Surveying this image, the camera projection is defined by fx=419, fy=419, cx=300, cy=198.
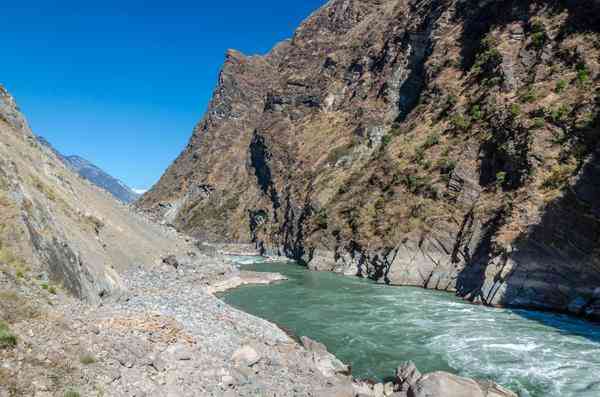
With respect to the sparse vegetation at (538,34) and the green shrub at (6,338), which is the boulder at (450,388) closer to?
the green shrub at (6,338)

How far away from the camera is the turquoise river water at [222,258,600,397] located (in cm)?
1778

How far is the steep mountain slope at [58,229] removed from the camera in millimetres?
14492

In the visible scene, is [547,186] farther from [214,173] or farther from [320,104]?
[214,173]

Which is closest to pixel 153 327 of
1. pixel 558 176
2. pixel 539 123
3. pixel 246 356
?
pixel 246 356

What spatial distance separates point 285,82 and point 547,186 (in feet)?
304

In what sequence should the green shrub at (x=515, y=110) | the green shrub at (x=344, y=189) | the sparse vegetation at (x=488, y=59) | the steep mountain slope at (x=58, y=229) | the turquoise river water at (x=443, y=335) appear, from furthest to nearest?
the green shrub at (x=344, y=189) < the sparse vegetation at (x=488, y=59) < the green shrub at (x=515, y=110) < the turquoise river water at (x=443, y=335) < the steep mountain slope at (x=58, y=229)

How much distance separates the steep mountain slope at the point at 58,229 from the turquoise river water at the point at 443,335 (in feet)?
34.5

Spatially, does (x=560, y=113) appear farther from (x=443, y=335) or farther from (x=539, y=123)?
(x=443, y=335)

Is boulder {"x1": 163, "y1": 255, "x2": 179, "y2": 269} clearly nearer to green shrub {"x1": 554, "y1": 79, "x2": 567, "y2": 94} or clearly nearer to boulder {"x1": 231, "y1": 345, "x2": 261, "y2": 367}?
boulder {"x1": 231, "y1": 345, "x2": 261, "y2": 367}

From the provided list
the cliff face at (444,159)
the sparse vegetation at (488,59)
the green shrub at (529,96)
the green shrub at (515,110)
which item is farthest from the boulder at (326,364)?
the sparse vegetation at (488,59)

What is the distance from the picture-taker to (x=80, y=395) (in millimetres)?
9711

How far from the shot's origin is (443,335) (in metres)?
24.1

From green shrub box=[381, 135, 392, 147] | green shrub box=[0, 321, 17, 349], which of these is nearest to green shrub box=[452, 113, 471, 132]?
green shrub box=[381, 135, 392, 147]

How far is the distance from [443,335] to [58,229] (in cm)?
2097
